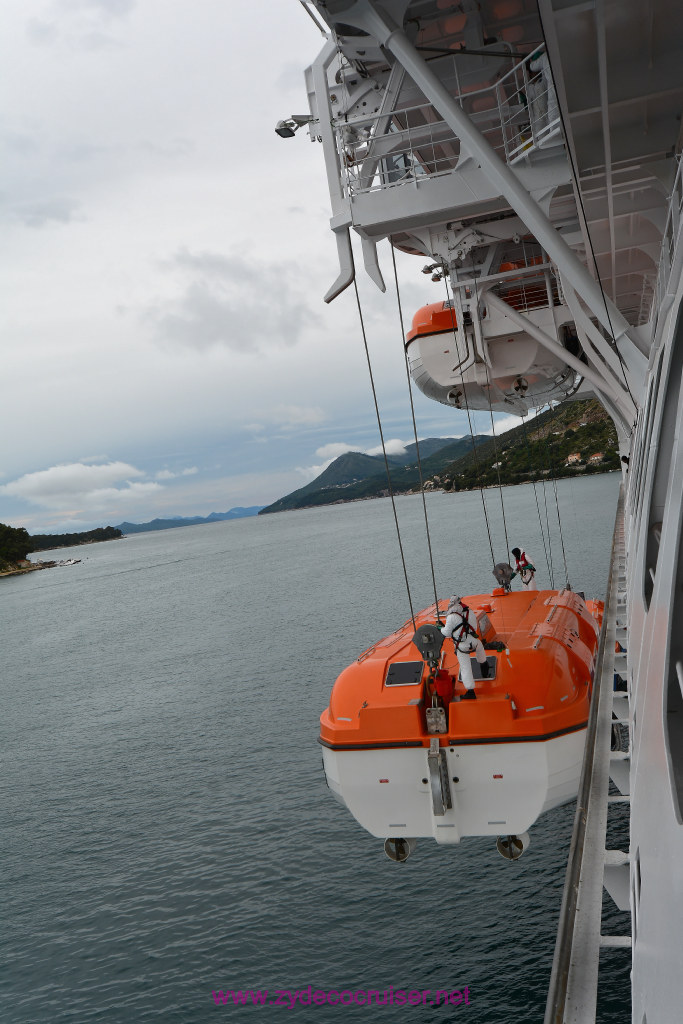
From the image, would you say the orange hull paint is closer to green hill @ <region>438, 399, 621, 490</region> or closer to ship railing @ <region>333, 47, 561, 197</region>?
ship railing @ <region>333, 47, 561, 197</region>

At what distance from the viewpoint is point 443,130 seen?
11523 millimetres

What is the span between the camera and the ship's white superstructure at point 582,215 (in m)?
2.47

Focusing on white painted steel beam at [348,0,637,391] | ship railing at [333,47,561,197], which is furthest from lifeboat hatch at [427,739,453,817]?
ship railing at [333,47,561,197]

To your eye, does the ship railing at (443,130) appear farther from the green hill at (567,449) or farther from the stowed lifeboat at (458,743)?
the green hill at (567,449)

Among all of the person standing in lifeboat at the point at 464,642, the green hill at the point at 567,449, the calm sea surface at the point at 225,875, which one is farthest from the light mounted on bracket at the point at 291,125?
the green hill at the point at 567,449

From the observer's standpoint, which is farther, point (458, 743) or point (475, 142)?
point (458, 743)

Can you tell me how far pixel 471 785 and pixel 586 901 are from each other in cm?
424

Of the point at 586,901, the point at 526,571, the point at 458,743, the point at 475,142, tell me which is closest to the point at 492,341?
the point at 526,571

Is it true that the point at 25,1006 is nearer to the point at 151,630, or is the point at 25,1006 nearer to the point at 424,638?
the point at 424,638

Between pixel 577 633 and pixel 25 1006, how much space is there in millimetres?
11033

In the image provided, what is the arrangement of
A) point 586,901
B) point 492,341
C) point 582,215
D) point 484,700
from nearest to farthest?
point 586,901 → point 582,215 → point 484,700 → point 492,341

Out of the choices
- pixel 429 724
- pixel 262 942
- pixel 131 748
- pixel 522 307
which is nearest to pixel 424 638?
pixel 429 724

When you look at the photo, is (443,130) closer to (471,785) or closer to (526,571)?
(471,785)

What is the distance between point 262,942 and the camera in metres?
13.4
